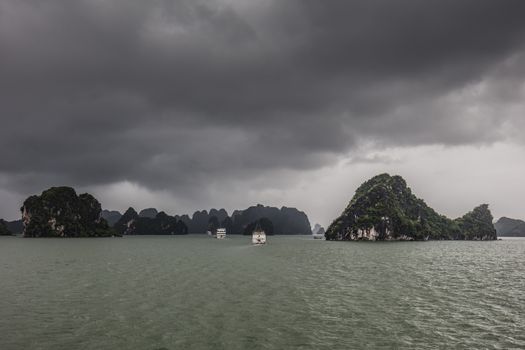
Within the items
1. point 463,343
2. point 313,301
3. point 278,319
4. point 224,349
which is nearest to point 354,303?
point 313,301

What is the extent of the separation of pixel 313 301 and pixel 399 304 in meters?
8.00

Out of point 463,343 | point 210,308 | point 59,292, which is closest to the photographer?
point 463,343

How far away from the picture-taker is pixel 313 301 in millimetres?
34000

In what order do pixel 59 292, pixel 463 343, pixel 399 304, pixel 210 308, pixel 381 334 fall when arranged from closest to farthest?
pixel 463 343
pixel 381 334
pixel 210 308
pixel 399 304
pixel 59 292

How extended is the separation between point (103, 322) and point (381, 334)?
790 inches

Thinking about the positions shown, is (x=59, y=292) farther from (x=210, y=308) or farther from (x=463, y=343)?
(x=463, y=343)

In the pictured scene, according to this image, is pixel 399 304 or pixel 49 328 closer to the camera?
pixel 49 328

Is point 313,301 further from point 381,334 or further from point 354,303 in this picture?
point 381,334

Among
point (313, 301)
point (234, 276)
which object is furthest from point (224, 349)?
point (234, 276)

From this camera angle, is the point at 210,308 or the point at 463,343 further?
the point at 210,308

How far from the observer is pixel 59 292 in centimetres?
3816

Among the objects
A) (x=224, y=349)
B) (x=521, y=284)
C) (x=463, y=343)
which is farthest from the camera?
(x=521, y=284)

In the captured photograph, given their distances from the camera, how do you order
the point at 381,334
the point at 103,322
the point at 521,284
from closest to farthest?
the point at 381,334
the point at 103,322
the point at 521,284

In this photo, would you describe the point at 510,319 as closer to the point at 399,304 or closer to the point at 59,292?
the point at 399,304
